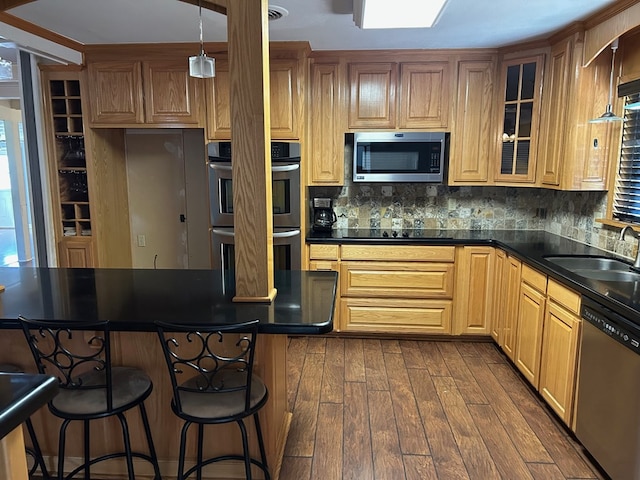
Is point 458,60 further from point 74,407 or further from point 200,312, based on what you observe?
point 74,407

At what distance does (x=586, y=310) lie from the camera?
7.33 feet

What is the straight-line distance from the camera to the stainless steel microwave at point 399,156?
12.3ft

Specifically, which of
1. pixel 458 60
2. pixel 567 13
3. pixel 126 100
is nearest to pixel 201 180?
pixel 126 100

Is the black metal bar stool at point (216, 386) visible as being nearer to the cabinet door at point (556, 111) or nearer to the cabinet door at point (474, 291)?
the cabinet door at point (474, 291)

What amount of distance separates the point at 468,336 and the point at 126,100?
3.43m

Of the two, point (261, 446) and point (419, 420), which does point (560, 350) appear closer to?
point (419, 420)

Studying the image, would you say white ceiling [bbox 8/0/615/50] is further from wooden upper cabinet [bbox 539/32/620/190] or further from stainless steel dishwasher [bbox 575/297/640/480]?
stainless steel dishwasher [bbox 575/297/640/480]

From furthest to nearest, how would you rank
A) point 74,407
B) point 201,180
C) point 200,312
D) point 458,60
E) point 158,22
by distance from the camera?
1. point 201,180
2. point 458,60
3. point 158,22
4. point 200,312
5. point 74,407

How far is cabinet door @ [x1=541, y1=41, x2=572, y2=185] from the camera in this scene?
315 centimetres

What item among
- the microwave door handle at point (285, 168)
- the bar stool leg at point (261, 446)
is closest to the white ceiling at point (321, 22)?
the microwave door handle at point (285, 168)

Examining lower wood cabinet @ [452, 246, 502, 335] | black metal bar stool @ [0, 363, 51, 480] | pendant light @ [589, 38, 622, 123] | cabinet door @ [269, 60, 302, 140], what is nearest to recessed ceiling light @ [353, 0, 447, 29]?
cabinet door @ [269, 60, 302, 140]

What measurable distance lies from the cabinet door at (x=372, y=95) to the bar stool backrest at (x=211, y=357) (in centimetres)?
244

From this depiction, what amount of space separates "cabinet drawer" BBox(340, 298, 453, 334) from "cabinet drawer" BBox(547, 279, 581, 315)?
1.16 metres

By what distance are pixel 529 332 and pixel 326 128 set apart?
7.24 feet
